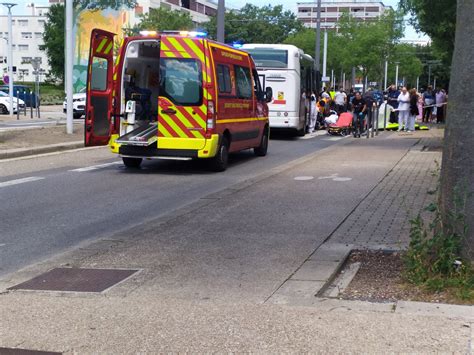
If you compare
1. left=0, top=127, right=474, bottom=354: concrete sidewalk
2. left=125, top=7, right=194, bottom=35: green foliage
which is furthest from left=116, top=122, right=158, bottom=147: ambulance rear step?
left=125, top=7, right=194, bottom=35: green foliage

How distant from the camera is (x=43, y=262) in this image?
6.82 m

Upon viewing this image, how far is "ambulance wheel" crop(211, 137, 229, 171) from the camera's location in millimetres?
13867

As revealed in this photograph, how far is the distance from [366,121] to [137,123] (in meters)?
12.9

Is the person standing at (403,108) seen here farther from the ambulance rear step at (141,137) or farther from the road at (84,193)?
the ambulance rear step at (141,137)

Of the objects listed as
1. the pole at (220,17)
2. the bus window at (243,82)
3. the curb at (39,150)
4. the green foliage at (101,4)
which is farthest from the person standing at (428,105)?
the green foliage at (101,4)

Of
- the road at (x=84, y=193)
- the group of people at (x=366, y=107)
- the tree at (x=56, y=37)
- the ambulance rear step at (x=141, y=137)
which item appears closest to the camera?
the road at (x=84, y=193)

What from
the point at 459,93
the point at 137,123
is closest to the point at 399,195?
the point at 459,93

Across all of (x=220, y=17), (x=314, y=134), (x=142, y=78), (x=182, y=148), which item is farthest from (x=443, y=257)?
(x=314, y=134)

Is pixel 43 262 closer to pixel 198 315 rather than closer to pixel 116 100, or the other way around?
pixel 198 315

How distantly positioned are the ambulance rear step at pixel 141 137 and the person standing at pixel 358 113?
12.5 meters

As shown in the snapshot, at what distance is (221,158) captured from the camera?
13984 millimetres

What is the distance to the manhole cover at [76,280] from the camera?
19.1 ft

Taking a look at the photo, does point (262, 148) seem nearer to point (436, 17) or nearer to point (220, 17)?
point (436, 17)

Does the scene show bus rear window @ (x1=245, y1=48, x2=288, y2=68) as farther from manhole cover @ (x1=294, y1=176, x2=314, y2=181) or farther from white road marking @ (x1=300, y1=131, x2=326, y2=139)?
manhole cover @ (x1=294, y1=176, x2=314, y2=181)
